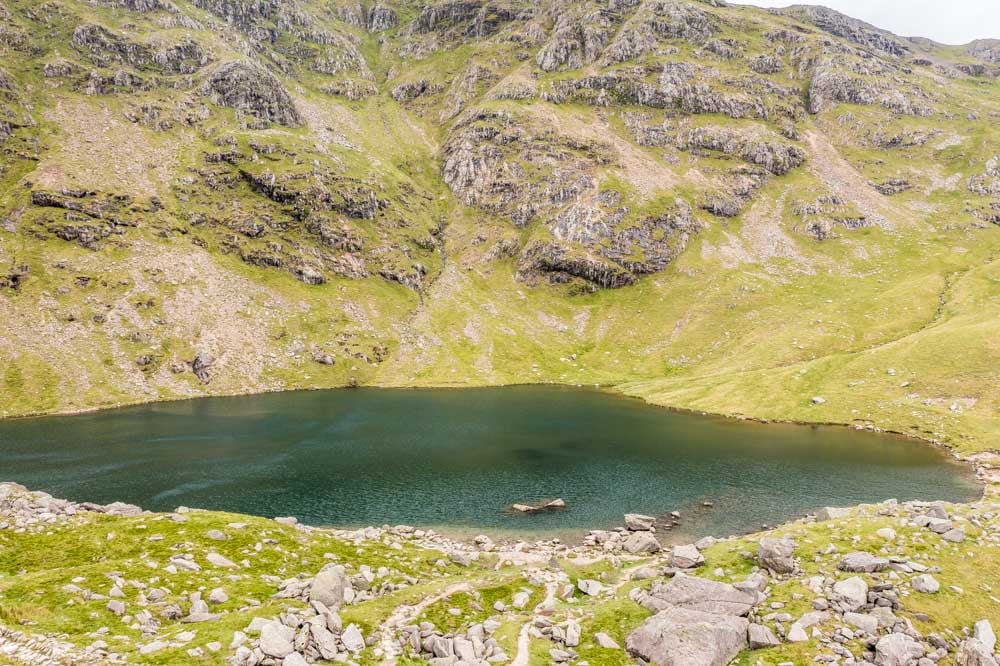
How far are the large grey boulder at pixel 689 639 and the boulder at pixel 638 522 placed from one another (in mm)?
29494

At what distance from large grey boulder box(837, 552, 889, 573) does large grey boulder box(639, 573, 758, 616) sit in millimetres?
6792

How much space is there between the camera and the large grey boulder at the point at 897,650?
2212 cm

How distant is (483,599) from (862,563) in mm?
22511

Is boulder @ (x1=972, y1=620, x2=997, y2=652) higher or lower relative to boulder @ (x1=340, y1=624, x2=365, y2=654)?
higher

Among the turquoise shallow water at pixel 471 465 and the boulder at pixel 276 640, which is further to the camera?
the turquoise shallow water at pixel 471 465

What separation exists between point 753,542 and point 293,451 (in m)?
75.3

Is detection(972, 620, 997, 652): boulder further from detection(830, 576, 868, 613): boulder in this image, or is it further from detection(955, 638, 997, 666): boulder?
detection(830, 576, 868, 613): boulder

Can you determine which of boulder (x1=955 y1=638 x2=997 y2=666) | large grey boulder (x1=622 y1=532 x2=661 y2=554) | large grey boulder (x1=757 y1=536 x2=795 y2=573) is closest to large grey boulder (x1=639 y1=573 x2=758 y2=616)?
large grey boulder (x1=757 y1=536 x2=795 y2=573)

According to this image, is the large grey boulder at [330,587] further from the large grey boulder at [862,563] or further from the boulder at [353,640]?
the large grey boulder at [862,563]

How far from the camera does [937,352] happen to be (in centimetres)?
10612

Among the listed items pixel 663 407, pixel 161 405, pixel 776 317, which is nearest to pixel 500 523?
pixel 663 407

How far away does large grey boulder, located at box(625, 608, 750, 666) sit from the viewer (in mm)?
23547

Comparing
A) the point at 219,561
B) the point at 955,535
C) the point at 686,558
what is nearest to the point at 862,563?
the point at 955,535

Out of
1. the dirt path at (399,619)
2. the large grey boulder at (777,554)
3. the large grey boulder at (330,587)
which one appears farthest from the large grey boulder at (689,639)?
the large grey boulder at (330,587)
